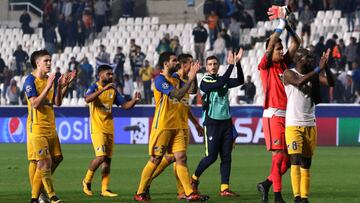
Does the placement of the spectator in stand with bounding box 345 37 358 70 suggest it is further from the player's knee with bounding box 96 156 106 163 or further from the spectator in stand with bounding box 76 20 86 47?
the player's knee with bounding box 96 156 106 163

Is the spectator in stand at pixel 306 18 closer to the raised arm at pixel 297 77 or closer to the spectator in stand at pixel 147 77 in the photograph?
the spectator in stand at pixel 147 77

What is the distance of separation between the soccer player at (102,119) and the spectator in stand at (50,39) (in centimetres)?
2807

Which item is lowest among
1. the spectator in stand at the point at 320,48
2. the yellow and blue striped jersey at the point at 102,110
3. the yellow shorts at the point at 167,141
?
the yellow shorts at the point at 167,141

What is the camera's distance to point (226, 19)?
135 ft

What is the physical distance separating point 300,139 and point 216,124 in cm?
300

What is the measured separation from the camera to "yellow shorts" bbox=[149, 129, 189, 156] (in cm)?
1534

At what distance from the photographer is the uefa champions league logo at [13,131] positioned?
36.7 metres

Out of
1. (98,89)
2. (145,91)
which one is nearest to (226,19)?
(145,91)

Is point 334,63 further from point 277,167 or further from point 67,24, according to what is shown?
point 277,167

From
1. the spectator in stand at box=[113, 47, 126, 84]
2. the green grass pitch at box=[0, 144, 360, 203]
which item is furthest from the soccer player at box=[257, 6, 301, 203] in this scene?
the spectator in stand at box=[113, 47, 126, 84]

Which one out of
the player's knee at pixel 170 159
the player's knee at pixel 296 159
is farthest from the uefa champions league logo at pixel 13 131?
the player's knee at pixel 296 159

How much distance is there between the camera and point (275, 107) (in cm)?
1445

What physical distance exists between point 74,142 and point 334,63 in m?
8.94

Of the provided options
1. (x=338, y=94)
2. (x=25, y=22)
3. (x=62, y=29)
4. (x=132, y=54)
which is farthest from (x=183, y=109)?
(x=25, y=22)
